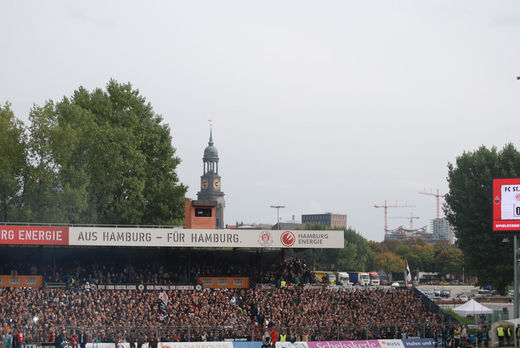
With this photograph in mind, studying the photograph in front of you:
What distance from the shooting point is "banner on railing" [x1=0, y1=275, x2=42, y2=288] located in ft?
143

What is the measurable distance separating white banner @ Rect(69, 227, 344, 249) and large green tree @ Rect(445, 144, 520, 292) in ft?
48.4

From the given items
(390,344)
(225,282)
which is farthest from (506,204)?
(225,282)

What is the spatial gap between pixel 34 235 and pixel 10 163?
46.4ft

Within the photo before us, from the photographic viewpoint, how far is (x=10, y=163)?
54.4m

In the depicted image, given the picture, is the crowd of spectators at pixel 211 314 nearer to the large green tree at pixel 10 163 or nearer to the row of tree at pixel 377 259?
the large green tree at pixel 10 163

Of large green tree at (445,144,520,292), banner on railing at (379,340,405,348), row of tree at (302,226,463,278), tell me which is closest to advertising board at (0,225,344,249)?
banner on railing at (379,340,405,348)

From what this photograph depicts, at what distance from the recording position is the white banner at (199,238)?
43.2 metres

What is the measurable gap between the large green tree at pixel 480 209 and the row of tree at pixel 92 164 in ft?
82.5

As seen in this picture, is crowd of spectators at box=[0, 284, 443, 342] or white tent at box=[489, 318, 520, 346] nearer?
crowd of spectators at box=[0, 284, 443, 342]

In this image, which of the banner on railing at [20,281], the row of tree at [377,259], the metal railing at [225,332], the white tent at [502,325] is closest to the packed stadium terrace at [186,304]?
the metal railing at [225,332]

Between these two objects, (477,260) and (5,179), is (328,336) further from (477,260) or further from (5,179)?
(5,179)

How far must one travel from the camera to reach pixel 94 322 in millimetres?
36844

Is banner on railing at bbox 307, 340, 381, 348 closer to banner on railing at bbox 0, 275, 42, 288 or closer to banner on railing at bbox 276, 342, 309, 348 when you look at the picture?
banner on railing at bbox 276, 342, 309, 348

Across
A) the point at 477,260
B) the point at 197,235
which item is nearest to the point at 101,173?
the point at 197,235
